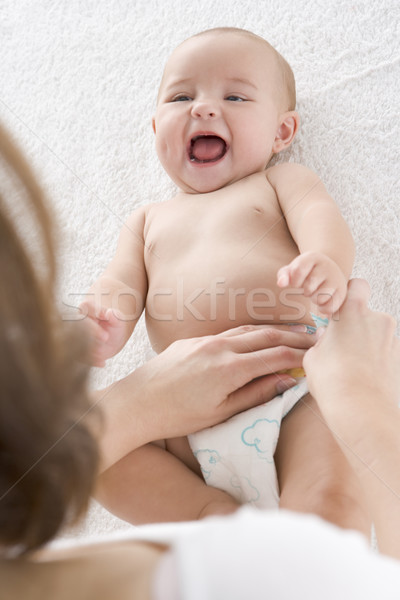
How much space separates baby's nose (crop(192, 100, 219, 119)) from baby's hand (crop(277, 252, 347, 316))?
490mm

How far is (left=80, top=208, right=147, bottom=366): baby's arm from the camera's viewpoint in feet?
3.74

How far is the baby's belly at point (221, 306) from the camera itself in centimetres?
114

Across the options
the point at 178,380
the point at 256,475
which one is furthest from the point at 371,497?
the point at 178,380

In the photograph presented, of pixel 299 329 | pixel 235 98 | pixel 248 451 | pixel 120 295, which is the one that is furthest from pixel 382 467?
pixel 235 98

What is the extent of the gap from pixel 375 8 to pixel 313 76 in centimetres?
20

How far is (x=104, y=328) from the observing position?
1.17m

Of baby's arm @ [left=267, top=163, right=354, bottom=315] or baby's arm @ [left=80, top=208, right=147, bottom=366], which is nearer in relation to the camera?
baby's arm @ [left=267, top=163, right=354, bottom=315]

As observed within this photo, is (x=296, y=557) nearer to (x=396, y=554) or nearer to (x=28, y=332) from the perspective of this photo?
(x=28, y=332)

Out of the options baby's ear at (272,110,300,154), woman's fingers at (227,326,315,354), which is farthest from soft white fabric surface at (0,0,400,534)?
woman's fingers at (227,326,315,354)

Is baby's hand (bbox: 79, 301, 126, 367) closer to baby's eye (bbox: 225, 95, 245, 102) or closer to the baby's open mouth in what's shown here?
the baby's open mouth

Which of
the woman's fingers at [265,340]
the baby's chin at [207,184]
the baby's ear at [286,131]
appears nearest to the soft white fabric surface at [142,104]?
the baby's ear at [286,131]

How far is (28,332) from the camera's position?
0.40m

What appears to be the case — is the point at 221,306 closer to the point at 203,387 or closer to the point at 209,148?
the point at 203,387

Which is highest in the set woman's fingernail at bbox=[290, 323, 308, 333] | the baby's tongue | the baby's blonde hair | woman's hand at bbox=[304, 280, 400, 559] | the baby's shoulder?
the baby's blonde hair
